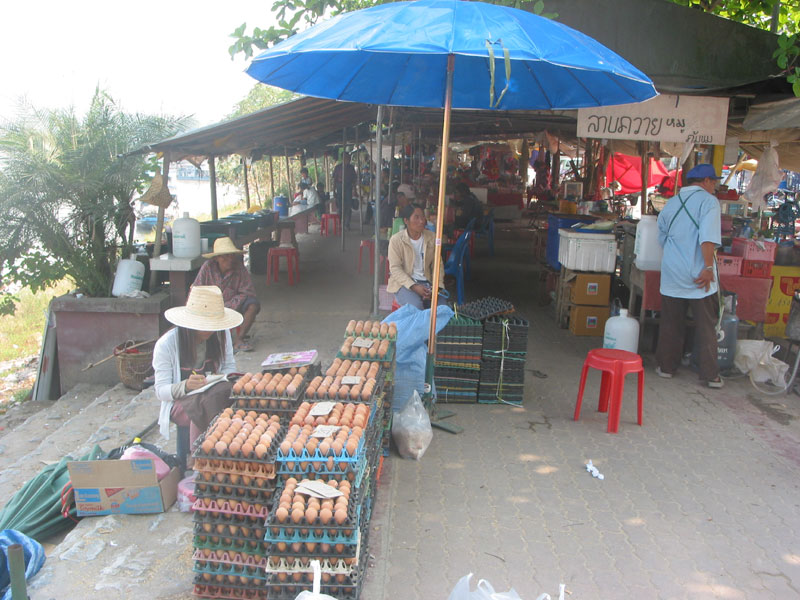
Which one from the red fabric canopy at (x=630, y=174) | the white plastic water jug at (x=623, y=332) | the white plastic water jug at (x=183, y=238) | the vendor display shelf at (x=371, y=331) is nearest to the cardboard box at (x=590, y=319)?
the white plastic water jug at (x=623, y=332)

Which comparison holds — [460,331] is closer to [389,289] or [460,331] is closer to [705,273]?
[389,289]

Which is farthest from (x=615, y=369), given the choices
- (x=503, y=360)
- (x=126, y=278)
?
(x=126, y=278)

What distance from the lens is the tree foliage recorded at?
296 inches

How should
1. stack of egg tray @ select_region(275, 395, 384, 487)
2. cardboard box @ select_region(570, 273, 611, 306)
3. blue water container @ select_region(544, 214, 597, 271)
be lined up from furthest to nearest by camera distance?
blue water container @ select_region(544, 214, 597, 271)
cardboard box @ select_region(570, 273, 611, 306)
stack of egg tray @ select_region(275, 395, 384, 487)

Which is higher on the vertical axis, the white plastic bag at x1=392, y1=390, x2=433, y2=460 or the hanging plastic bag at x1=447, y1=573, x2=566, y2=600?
the hanging plastic bag at x1=447, y1=573, x2=566, y2=600

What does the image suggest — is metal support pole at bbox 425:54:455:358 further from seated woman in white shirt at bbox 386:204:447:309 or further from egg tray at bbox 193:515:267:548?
egg tray at bbox 193:515:267:548

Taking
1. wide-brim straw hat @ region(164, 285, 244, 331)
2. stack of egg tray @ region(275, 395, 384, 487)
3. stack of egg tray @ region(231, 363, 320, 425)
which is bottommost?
stack of egg tray @ region(275, 395, 384, 487)

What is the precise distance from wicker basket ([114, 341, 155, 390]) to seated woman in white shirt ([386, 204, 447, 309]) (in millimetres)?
2935

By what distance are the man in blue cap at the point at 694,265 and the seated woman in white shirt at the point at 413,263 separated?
2271 mm

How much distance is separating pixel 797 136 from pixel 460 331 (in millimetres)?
5050

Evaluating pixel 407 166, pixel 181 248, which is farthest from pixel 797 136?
pixel 407 166

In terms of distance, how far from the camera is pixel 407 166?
20.9m

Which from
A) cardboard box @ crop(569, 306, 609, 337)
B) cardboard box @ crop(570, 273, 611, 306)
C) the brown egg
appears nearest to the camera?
the brown egg

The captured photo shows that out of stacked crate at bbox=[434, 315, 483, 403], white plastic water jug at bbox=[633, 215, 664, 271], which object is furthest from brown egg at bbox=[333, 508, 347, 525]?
white plastic water jug at bbox=[633, 215, 664, 271]
